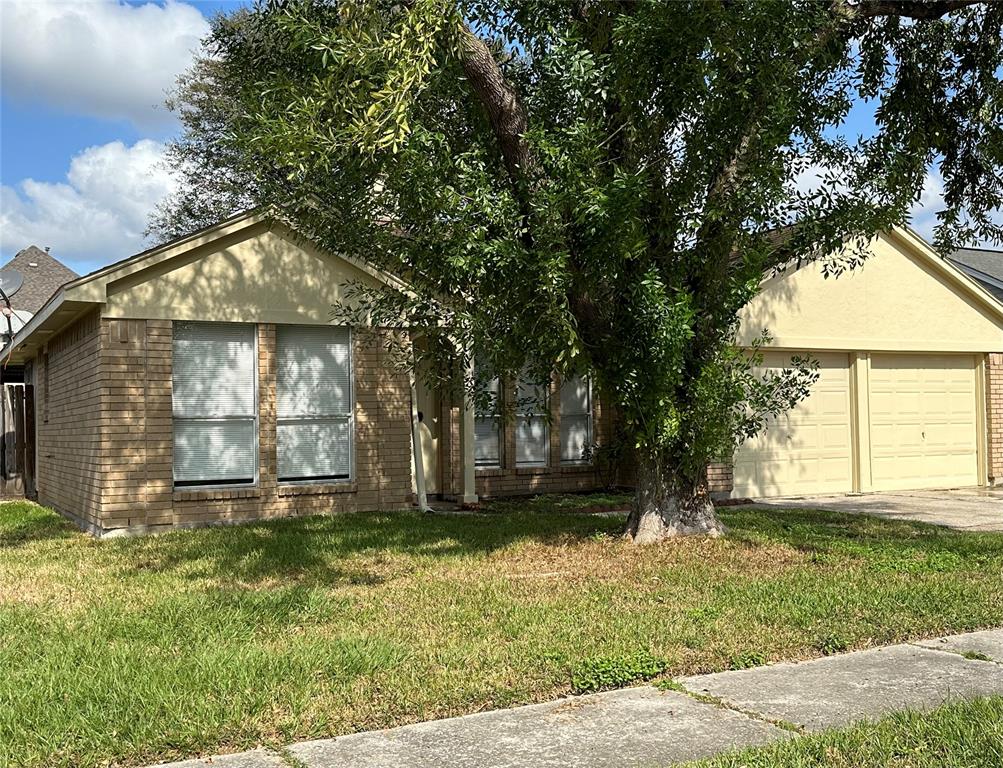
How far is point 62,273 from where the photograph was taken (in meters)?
29.8

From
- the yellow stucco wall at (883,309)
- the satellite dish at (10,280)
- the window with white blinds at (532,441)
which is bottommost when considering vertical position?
the window with white blinds at (532,441)

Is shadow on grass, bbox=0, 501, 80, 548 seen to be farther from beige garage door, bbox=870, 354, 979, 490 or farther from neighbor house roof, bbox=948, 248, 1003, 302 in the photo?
neighbor house roof, bbox=948, 248, 1003, 302

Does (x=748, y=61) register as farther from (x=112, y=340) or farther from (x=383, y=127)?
(x=112, y=340)

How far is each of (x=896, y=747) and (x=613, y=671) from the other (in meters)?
1.61

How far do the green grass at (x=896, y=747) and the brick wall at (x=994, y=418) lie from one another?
14537mm

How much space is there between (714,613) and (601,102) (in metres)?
4.58

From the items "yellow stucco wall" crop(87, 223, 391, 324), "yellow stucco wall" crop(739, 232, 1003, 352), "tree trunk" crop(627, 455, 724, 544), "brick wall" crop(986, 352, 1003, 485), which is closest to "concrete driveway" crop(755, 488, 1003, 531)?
"brick wall" crop(986, 352, 1003, 485)

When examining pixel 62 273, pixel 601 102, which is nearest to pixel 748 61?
pixel 601 102

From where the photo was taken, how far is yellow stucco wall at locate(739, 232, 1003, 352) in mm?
15875

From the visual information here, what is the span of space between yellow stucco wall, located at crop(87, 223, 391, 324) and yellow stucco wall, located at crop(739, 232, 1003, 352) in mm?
6622

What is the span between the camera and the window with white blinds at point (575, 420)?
1667 cm

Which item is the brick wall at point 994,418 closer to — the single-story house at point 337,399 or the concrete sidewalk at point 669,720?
the single-story house at point 337,399

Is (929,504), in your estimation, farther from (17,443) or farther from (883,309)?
(17,443)

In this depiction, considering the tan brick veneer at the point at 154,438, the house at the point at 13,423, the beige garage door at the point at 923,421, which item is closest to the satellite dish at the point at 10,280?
the house at the point at 13,423
